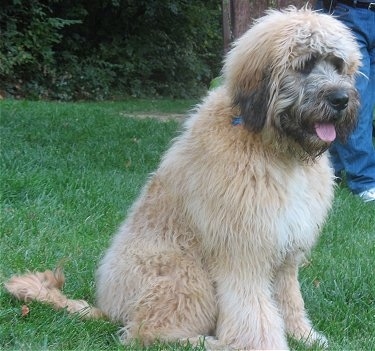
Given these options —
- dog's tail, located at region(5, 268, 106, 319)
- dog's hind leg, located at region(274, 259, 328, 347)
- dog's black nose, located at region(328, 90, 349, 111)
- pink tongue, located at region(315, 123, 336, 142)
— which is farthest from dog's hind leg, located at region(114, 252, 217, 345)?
dog's black nose, located at region(328, 90, 349, 111)

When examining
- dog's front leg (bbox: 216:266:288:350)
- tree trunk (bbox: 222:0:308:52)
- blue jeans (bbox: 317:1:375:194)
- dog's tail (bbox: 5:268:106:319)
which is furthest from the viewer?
tree trunk (bbox: 222:0:308:52)

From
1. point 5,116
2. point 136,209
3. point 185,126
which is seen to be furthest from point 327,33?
point 5,116

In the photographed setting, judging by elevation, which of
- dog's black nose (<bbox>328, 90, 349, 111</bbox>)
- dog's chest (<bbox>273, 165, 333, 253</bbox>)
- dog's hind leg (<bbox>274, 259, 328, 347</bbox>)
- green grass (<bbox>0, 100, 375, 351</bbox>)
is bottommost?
green grass (<bbox>0, 100, 375, 351</bbox>)

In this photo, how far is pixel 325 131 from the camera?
3.06 meters

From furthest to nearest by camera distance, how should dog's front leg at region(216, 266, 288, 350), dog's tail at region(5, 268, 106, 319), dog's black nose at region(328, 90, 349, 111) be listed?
dog's tail at region(5, 268, 106, 319) < dog's front leg at region(216, 266, 288, 350) < dog's black nose at region(328, 90, 349, 111)

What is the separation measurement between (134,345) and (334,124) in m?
1.30

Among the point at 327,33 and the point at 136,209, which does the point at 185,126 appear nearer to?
the point at 136,209

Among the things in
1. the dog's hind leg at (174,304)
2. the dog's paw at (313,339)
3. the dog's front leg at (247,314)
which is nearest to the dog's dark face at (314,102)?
the dog's front leg at (247,314)

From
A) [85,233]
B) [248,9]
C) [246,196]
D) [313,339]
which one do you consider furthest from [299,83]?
[248,9]

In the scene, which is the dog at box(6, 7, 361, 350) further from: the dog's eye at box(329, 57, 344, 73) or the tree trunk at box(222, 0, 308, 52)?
the tree trunk at box(222, 0, 308, 52)

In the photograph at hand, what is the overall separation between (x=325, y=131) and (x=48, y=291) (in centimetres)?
154

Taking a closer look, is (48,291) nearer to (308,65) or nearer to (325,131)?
(325,131)

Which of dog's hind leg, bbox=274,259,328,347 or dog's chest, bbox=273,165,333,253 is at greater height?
dog's chest, bbox=273,165,333,253

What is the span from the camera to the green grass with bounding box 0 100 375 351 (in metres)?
3.30
